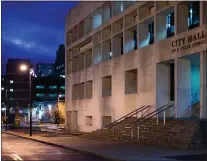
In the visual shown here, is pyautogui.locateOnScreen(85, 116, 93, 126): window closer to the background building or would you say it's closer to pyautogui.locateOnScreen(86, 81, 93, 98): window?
pyautogui.locateOnScreen(86, 81, 93, 98): window

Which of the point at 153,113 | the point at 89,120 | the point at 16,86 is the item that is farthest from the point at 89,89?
the point at 16,86

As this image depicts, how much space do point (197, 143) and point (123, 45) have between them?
16200 millimetres

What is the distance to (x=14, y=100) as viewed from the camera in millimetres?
143375

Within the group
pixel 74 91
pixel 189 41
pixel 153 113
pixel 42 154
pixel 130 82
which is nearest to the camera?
pixel 42 154

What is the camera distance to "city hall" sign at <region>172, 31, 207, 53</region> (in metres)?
25.6

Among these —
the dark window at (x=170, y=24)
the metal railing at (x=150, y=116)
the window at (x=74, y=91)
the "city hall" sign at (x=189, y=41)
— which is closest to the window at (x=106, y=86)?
the dark window at (x=170, y=24)

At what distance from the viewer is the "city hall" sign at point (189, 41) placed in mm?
25562

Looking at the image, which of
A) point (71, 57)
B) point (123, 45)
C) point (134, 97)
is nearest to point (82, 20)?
point (71, 57)

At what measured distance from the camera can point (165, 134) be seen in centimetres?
2481

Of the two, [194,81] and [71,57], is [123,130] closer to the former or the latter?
[194,81]

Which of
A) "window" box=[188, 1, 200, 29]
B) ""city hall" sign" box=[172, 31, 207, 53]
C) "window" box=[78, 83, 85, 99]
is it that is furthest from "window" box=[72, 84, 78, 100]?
""city hall" sign" box=[172, 31, 207, 53]

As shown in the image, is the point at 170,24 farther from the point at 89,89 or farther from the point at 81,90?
the point at 81,90

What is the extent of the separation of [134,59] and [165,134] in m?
11.1

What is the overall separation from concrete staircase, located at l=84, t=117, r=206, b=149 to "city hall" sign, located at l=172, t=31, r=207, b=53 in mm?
4643
